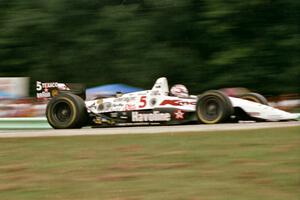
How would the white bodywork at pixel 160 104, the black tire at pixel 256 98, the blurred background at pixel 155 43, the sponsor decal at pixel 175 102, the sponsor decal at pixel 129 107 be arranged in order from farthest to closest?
the blurred background at pixel 155 43 → the black tire at pixel 256 98 → the sponsor decal at pixel 129 107 → the sponsor decal at pixel 175 102 → the white bodywork at pixel 160 104

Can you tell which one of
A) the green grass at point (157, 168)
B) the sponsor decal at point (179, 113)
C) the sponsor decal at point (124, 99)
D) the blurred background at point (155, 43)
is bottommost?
the green grass at point (157, 168)

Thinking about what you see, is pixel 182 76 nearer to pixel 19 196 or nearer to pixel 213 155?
pixel 213 155

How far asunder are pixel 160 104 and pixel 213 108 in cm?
110

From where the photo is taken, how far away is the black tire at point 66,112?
13807 mm

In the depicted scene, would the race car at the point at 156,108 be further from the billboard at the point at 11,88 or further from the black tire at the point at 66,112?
the billboard at the point at 11,88

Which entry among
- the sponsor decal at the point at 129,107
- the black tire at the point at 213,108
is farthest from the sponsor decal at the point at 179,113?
the sponsor decal at the point at 129,107

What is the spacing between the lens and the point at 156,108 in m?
13.3

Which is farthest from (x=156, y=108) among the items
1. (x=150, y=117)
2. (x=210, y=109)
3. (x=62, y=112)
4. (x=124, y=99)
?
(x=62, y=112)

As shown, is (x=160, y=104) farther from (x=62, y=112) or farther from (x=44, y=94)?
(x=44, y=94)

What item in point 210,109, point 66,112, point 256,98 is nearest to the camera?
point 210,109

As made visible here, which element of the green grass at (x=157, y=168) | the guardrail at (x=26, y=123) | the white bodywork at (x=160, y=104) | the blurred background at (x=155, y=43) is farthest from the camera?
the blurred background at (x=155, y=43)

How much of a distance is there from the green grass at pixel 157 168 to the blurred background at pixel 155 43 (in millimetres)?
10790

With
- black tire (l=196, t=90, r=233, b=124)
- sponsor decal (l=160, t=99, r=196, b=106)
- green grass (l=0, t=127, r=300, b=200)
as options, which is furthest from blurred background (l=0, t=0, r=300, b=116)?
green grass (l=0, t=127, r=300, b=200)

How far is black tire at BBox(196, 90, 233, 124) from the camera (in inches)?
495
